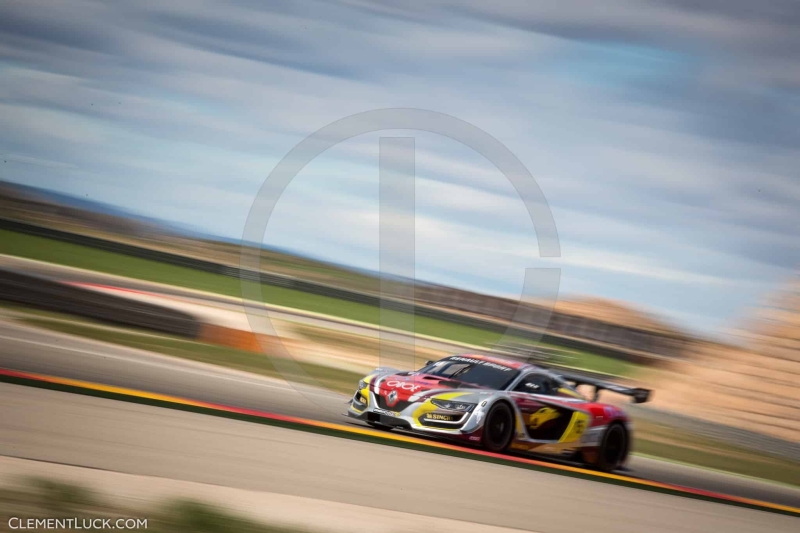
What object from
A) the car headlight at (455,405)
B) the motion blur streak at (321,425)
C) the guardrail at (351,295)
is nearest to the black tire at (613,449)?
the motion blur streak at (321,425)

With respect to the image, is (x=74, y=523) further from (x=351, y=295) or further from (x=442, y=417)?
(x=351, y=295)

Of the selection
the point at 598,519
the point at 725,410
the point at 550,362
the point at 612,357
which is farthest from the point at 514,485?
the point at 612,357

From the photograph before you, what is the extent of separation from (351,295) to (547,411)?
24615 mm

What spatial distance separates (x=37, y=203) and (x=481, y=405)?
114 feet

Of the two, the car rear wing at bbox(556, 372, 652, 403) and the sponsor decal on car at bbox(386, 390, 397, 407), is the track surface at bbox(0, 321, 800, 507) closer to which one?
the sponsor decal on car at bbox(386, 390, 397, 407)

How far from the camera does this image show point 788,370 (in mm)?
21516

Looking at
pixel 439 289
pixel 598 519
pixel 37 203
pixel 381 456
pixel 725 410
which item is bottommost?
pixel 598 519

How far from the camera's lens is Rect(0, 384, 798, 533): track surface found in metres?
5.38

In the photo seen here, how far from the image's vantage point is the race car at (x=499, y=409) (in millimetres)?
8180

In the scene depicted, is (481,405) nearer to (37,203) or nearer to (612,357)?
(612,357)

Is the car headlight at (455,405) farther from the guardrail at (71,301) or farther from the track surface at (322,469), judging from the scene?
the guardrail at (71,301)

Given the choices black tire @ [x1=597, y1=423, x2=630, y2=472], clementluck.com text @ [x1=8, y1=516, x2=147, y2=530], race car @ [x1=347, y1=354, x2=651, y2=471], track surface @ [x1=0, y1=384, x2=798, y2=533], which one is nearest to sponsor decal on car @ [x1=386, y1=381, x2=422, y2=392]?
race car @ [x1=347, y1=354, x2=651, y2=471]

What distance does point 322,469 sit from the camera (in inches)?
240

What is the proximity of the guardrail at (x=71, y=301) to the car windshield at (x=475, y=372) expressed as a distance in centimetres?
660
